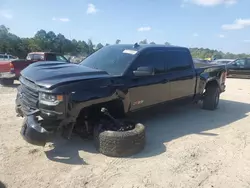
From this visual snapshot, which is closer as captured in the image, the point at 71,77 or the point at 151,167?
the point at 151,167

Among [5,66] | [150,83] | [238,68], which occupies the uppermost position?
[150,83]

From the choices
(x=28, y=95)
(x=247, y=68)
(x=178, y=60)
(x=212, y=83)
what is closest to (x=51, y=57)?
(x=212, y=83)

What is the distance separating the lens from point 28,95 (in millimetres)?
4184

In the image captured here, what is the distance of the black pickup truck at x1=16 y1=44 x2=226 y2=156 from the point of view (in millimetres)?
3768

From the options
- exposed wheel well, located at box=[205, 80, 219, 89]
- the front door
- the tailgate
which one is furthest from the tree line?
exposed wheel well, located at box=[205, 80, 219, 89]

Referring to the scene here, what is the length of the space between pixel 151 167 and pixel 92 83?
5.12 ft

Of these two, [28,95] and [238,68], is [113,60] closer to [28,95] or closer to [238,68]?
[28,95]

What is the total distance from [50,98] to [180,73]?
341cm

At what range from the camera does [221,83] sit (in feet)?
26.2

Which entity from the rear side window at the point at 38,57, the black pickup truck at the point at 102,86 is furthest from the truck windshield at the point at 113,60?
the rear side window at the point at 38,57

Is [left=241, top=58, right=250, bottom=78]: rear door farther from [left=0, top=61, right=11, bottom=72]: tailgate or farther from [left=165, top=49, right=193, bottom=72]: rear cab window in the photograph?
[left=0, top=61, right=11, bottom=72]: tailgate

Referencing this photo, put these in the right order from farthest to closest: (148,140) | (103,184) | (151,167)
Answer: (148,140) → (151,167) → (103,184)

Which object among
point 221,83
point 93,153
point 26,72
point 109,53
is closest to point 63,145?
point 93,153

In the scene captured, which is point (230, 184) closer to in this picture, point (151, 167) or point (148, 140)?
point (151, 167)
